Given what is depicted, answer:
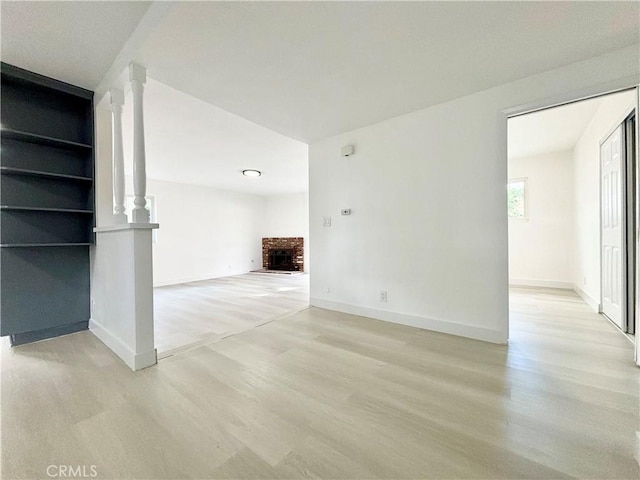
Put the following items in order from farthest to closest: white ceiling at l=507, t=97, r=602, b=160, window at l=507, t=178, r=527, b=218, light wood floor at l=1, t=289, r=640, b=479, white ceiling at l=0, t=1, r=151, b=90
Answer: window at l=507, t=178, r=527, b=218 < white ceiling at l=507, t=97, r=602, b=160 < white ceiling at l=0, t=1, r=151, b=90 < light wood floor at l=1, t=289, r=640, b=479

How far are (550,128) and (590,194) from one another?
1.08 m

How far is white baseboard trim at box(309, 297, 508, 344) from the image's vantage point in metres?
2.36

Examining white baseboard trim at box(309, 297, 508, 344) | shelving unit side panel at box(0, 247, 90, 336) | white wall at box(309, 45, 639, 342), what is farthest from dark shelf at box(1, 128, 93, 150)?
white baseboard trim at box(309, 297, 508, 344)

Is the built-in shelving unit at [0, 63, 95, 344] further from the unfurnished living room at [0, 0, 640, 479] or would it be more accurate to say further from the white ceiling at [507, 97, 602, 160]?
the white ceiling at [507, 97, 602, 160]

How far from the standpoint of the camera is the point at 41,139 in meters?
2.36

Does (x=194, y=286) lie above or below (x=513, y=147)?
below

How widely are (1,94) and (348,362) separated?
382 cm

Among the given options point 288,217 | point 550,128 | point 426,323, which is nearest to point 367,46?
point 426,323

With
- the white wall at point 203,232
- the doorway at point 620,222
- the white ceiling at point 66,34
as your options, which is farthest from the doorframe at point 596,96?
the white wall at point 203,232

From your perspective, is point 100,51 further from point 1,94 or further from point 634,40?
point 634,40

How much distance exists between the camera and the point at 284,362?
2.01 m

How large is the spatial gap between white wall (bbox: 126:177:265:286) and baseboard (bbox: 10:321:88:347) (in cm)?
335

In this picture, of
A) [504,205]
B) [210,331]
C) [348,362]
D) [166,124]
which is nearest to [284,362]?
[348,362]

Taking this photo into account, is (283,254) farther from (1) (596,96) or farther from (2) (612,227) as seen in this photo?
(1) (596,96)
